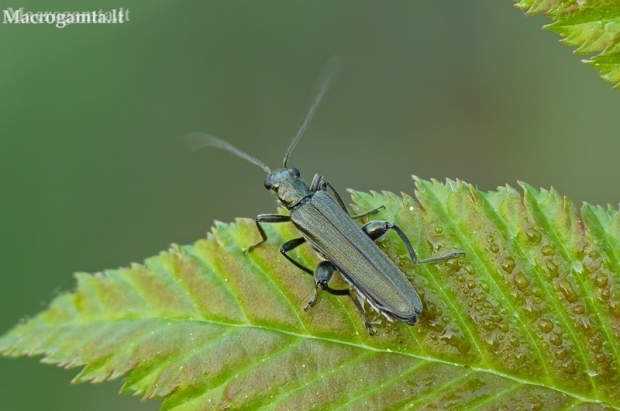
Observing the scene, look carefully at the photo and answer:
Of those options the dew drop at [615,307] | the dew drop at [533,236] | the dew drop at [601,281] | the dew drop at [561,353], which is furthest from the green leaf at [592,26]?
the dew drop at [561,353]

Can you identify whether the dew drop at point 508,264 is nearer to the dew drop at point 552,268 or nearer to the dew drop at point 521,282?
the dew drop at point 521,282

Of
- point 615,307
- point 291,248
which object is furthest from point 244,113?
point 615,307

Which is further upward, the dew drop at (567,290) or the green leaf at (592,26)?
the green leaf at (592,26)

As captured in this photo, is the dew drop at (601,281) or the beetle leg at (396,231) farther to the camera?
the beetle leg at (396,231)

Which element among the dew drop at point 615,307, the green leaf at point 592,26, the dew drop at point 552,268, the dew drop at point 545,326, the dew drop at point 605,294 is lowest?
the dew drop at point 615,307

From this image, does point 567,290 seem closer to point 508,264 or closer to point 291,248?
point 508,264

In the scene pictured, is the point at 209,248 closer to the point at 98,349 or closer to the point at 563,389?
the point at 98,349

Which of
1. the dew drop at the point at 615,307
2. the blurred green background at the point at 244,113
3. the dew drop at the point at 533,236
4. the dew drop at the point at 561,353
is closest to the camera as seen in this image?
the dew drop at the point at 615,307

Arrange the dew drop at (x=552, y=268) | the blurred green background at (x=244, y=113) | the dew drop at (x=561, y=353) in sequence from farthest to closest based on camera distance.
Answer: the blurred green background at (x=244, y=113)
the dew drop at (x=552, y=268)
the dew drop at (x=561, y=353)

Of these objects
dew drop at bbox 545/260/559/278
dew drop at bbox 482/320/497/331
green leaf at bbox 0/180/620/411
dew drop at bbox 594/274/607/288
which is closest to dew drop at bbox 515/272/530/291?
green leaf at bbox 0/180/620/411
